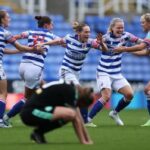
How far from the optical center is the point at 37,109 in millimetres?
11211

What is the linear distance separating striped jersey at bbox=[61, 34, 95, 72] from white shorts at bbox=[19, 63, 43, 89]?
59 cm

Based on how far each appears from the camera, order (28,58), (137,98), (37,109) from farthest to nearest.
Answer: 1. (137,98)
2. (28,58)
3. (37,109)

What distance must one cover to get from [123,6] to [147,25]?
51.8 feet

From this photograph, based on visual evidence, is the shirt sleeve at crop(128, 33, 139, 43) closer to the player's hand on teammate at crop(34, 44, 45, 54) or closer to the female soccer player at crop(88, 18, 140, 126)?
the female soccer player at crop(88, 18, 140, 126)

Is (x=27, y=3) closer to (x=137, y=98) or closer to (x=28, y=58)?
(x=137, y=98)

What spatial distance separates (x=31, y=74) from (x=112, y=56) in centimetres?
166

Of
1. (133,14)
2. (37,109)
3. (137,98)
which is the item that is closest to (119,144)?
(37,109)

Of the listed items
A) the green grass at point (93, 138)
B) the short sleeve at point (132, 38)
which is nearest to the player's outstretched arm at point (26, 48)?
the green grass at point (93, 138)

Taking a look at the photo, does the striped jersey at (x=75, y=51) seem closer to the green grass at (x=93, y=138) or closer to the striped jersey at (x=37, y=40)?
the striped jersey at (x=37, y=40)

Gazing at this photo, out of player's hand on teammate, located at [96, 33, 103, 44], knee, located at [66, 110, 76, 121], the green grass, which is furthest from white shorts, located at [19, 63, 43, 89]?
knee, located at [66, 110, 76, 121]

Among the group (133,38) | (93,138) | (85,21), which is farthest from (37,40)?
(85,21)

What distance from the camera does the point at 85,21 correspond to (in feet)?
96.1

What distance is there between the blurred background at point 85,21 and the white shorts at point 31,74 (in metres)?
8.99

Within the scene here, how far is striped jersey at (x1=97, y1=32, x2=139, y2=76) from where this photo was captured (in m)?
15.7
